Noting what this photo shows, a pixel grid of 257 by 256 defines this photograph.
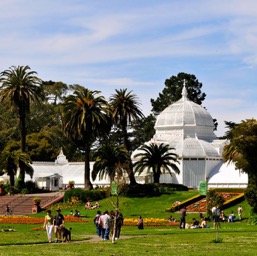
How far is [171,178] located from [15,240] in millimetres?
51299

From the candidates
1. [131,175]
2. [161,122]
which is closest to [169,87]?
[161,122]

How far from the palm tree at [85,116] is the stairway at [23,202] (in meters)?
4.57

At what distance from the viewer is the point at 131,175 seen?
254 feet

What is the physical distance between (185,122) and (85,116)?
19376 mm

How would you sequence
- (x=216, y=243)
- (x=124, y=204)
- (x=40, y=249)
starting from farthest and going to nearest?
(x=124, y=204)
(x=216, y=243)
(x=40, y=249)

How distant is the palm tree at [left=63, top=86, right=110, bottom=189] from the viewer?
257 feet

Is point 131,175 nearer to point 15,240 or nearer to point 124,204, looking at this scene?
→ point 124,204

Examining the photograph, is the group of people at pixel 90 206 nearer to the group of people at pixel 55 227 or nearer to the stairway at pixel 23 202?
the stairway at pixel 23 202

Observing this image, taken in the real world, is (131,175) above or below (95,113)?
below

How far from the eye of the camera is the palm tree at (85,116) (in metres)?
Answer: 78.2

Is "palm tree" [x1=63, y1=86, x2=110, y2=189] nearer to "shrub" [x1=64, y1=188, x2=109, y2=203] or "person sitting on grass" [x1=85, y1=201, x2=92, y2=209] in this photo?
"shrub" [x1=64, y1=188, x2=109, y2=203]

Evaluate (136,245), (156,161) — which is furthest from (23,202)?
(136,245)

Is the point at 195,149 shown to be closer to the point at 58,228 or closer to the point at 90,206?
the point at 90,206

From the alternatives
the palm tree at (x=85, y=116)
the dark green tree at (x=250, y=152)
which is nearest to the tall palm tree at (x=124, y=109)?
the palm tree at (x=85, y=116)
